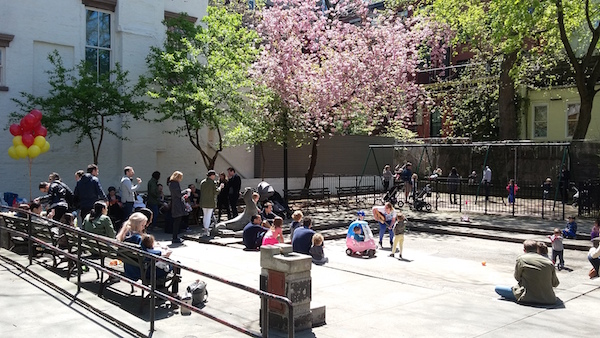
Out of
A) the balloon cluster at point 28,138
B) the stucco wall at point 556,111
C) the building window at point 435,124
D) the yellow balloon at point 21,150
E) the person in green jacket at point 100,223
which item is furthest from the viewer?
the building window at point 435,124

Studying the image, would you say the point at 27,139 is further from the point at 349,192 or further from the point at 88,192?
the point at 349,192

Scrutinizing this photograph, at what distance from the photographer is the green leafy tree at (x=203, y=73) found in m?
20.2

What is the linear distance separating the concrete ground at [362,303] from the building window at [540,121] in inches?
798

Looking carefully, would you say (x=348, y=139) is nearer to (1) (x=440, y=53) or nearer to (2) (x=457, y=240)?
(1) (x=440, y=53)

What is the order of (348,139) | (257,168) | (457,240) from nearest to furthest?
1. (457,240)
2. (257,168)
3. (348,139)

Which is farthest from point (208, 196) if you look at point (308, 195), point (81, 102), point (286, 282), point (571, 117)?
point (571, 117)

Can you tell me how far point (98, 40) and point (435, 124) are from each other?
24.3 meters

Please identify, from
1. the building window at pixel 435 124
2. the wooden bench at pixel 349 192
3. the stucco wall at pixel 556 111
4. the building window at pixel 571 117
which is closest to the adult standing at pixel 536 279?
the wooden bench at pixel 349 192

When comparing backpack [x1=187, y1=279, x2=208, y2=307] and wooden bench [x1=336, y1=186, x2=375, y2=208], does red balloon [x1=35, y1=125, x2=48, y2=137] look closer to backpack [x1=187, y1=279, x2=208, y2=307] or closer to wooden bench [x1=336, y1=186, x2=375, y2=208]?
backpack [x1=187, y1=279, x2=208, y2=307]

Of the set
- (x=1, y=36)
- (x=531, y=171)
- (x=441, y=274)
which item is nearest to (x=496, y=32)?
(x=531, y=171)

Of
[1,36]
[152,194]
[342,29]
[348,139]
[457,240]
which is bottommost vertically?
[457,240]

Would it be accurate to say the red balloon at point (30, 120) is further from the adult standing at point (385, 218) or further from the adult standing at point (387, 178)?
the adult standing at point (387, 178)

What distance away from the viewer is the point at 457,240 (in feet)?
54.2

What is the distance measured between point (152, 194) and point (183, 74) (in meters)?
6.74
